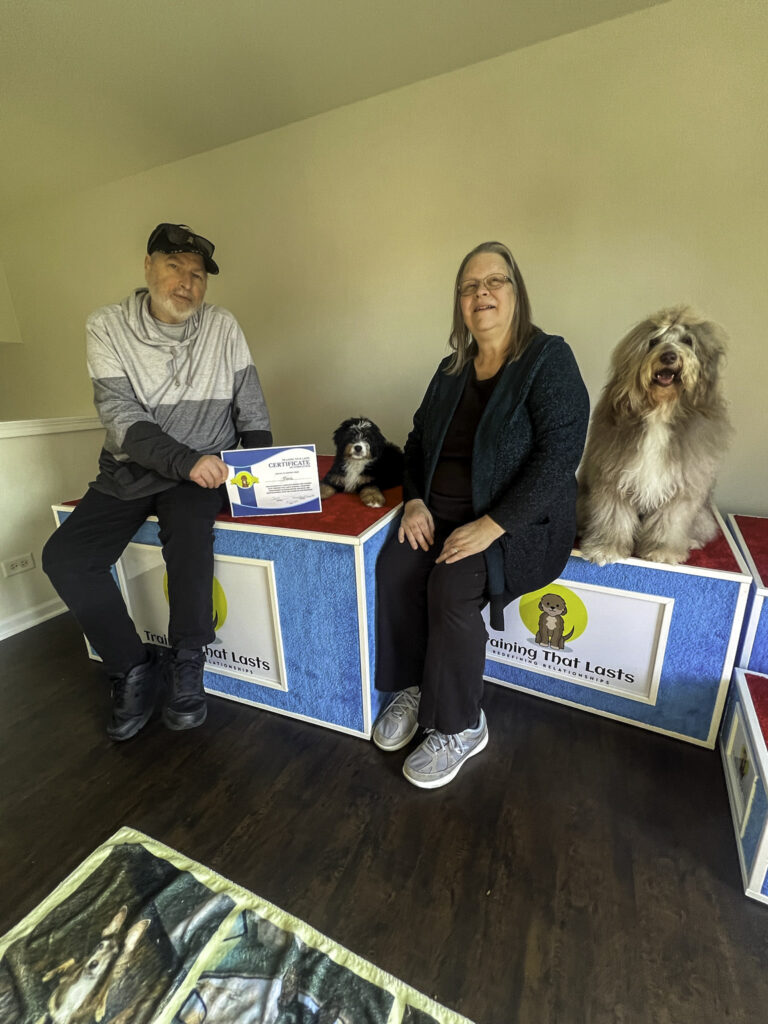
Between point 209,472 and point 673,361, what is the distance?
4.23 feet

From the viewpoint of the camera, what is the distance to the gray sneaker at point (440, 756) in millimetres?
1202

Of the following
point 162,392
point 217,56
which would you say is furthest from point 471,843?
point 217,56

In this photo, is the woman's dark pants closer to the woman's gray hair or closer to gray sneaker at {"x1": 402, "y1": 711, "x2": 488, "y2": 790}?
gray sneaker at {"x1": 402, "y1": 711, "x2": 488, "y2": 790}

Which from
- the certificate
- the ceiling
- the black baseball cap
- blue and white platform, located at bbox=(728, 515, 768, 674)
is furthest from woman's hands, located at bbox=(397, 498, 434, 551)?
the ceiling

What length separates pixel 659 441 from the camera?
46.1 inches

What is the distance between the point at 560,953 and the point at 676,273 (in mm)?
1940

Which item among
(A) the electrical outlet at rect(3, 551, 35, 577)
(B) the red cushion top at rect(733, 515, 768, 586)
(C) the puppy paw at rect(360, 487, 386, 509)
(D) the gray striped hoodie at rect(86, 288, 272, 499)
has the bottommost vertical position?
(A) the electrical outlet at rect(3, 551, 35, 577)

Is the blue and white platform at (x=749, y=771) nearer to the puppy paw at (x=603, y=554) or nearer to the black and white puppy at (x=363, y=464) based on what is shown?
the puppy paw at (x=603, y=554)

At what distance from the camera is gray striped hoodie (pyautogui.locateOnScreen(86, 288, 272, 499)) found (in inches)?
57.1

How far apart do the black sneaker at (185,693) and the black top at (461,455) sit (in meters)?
0.89

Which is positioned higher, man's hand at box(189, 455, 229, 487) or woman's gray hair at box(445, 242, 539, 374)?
woman's gray hair at box(445, 242, 539, 374)

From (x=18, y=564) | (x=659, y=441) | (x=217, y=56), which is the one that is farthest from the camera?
(x=18, y=564)

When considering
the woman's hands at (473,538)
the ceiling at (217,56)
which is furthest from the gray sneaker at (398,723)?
the ceiling at (217,56)

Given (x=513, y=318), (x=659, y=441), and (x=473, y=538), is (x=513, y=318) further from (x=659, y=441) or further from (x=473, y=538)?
(x=473, y=538)
